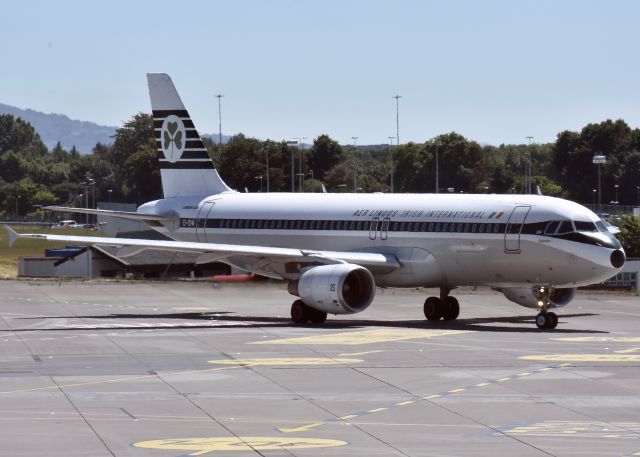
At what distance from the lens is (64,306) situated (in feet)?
183

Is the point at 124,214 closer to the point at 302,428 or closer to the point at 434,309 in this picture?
the point at 434,309

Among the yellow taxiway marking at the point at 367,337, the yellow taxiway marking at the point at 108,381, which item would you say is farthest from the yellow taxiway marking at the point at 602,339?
the yellow taxiway marking at the point at 108,381

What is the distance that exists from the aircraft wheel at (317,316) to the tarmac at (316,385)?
0.30m

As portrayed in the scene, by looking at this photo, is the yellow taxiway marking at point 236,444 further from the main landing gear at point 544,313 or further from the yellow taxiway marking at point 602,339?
the main landing gear at point 544,313

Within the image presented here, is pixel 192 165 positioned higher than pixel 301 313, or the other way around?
pixel 192 165

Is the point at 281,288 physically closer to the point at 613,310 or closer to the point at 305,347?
the point at 613,310

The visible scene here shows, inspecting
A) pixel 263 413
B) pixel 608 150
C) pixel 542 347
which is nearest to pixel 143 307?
pixel 542 347

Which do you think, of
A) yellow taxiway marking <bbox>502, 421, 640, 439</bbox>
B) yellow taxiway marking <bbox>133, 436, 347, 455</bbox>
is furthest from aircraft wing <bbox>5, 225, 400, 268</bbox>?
yellow taxiway marking <bbox>133, 436, 347, 455</bbox>

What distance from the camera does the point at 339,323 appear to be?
4731 centimetres

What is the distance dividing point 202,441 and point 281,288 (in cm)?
4136

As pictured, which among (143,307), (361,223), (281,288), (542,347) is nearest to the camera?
(542,347)

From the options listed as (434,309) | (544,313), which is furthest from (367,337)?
(434,309)

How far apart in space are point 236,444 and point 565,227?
2439 cm

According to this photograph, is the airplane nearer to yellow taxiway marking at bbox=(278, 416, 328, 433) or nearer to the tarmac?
the tarmac
